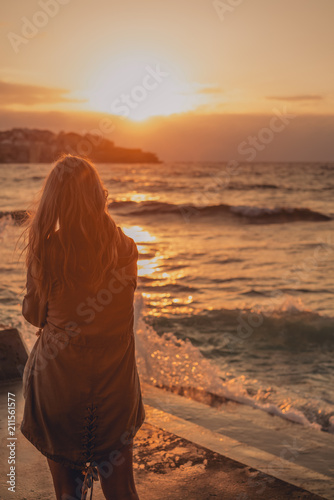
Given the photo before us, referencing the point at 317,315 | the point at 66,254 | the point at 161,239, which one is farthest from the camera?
the point at 161,239

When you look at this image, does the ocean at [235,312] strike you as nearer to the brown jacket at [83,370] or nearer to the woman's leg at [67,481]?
the brown jacket at [83,370]

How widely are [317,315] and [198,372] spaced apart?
11.7 ft

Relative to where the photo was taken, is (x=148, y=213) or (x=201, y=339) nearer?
(x=201, y=339)

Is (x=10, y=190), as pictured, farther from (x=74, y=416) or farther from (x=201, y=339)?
(x=74, y=416)

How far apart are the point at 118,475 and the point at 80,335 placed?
606 mm

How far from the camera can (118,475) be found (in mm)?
2133

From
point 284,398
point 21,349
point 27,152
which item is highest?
point 27,152

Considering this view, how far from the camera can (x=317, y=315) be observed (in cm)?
923

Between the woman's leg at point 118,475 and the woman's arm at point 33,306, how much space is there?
0.60 metres

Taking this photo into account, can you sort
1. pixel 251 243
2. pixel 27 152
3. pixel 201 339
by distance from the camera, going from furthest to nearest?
pixel 27 152 < pixel 251 243 < pixel 201 339

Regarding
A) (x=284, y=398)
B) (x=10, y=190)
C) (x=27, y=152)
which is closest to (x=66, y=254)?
(x=284, y=398)

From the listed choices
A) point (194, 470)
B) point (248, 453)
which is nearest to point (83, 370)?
point (194, 470)

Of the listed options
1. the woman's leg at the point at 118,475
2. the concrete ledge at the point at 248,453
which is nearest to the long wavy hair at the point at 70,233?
the woman's leg at the point at 118,475

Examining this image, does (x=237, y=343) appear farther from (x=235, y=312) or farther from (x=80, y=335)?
(x=80, y=335)
